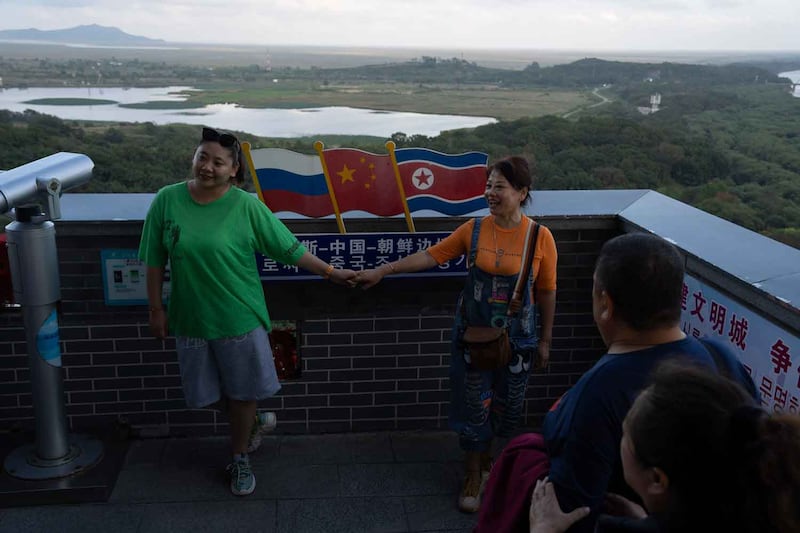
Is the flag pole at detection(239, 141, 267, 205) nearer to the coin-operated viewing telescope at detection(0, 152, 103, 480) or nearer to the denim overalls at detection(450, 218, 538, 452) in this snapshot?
the coin-operated viewing telescope at detection(0, 152, 103, 480)

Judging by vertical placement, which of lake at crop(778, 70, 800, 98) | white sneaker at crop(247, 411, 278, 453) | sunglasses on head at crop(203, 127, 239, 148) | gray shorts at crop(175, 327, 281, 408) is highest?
lake at crop(778, 70, 800, 98)

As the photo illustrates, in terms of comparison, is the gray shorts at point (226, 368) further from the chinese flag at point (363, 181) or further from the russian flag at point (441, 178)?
the russian flag at point (441, 178)

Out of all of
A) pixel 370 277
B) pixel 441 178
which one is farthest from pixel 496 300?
pixel 441 178

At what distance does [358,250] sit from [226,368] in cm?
94

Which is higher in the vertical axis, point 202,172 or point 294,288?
point 202,172

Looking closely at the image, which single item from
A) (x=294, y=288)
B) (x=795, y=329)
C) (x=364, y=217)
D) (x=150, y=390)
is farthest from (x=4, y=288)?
(x=795, y=329)

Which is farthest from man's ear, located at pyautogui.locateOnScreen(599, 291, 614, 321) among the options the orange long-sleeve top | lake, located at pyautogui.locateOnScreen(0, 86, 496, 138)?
lake, located at pyautogui.locateOnScreen(0, 86, 496, 138)

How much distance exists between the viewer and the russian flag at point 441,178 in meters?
3.90

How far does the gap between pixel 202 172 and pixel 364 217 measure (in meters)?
1.00

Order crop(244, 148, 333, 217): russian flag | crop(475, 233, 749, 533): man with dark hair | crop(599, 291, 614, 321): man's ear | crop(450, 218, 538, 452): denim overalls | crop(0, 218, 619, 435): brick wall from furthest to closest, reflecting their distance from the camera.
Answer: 1. crop(0, 218, 619, 435): brick wall
2. crop(244, 148, 333, 217): russian flag
3. crop(450, 218, 538, 452): denim overalls
4. crop(599, 291, 614, 321): man's ear
5. crop(475, 233, 749, 533): man with dark hair

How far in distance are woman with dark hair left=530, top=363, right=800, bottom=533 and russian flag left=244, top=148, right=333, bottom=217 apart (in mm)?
2704

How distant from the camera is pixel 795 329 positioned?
2.61 meters

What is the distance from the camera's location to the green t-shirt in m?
3.22

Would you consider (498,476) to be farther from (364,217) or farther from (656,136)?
(656,136)
